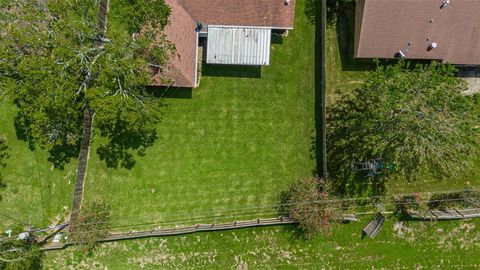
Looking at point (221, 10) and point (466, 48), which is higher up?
point (221, 10)

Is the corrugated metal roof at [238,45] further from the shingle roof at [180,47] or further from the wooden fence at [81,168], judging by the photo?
the wooden fence at [81,168]

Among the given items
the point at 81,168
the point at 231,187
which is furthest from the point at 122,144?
the point at 231,187

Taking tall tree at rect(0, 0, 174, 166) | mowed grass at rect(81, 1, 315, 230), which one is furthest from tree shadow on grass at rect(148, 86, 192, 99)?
tall tree at rect(0, 0, 174, 166)

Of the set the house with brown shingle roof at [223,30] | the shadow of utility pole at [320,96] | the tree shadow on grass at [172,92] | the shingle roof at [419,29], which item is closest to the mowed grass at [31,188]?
the tree shadow on grass at [172,92]

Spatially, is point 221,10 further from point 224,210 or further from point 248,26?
point 224,210

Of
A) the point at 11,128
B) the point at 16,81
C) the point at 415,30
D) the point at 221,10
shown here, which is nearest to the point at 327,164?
the point at 415,30

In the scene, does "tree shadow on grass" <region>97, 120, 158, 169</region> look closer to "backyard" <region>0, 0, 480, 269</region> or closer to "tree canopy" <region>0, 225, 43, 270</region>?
"backyard" <region>0, 0, 480, 269</region>

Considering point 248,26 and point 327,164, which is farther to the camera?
point 327,164
